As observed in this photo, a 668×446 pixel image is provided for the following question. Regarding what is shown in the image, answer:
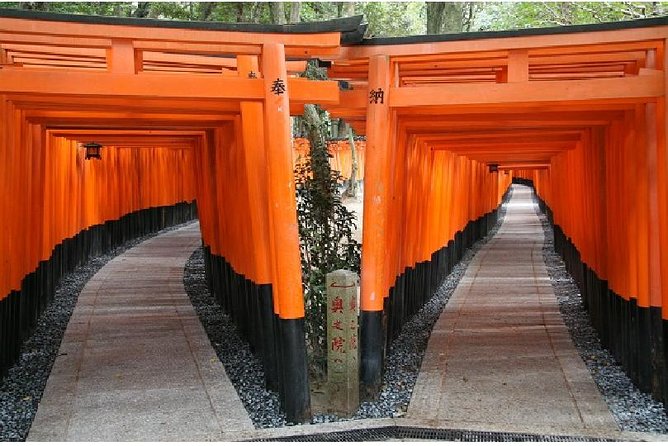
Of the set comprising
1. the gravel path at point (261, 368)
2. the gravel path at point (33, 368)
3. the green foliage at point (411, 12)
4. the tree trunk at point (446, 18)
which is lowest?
the gravel path at point (261, 368)

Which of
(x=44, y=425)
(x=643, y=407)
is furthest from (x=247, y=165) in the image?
(x=643, y=407)

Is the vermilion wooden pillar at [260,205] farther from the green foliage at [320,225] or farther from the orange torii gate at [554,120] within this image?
the orange torii gate at [554,120]

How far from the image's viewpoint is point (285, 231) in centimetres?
676

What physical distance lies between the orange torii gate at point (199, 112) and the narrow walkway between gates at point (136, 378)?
0.57 metres

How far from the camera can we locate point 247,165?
7426 mm

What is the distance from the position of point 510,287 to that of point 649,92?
829cm

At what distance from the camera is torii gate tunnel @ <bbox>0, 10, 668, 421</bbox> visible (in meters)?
6.61

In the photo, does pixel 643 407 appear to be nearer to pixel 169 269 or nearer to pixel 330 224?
pixel 330 224

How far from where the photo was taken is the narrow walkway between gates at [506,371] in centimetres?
648

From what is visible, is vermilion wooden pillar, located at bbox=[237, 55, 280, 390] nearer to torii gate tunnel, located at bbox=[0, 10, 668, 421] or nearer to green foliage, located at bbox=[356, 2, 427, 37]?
torii gate tunnel, located at bbox=[0, 10, 668, 421]

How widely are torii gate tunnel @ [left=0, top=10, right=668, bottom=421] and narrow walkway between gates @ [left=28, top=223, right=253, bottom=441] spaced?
1.87 feet

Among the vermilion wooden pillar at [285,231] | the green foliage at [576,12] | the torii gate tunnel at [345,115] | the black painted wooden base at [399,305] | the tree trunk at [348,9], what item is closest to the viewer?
the torii gate tunnel at [345,115]

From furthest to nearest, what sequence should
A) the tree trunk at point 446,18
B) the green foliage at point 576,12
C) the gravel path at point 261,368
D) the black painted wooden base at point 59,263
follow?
the tree trunk at point 446,18
the green foliage at point 576,12
the black painted wooden base at point 59,263
the gravel path at point 261,368

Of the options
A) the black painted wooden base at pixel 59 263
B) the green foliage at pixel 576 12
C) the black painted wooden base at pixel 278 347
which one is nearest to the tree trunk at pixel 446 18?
the green foliage at pixel 576 12
